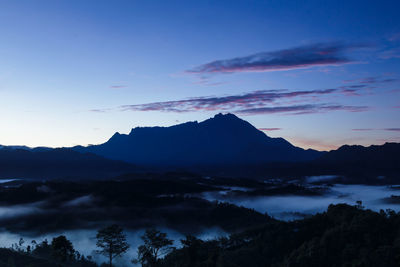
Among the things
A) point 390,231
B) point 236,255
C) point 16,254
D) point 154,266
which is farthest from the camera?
point 16,254

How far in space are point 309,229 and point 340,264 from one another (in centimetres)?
3195

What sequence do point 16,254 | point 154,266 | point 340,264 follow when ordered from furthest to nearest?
point 16,254, point 154,266, point 340,264

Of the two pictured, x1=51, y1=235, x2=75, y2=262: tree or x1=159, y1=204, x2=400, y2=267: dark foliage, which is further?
x1=51, y1=235, x2=75, y2=262: tree

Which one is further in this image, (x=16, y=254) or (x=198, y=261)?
(x=16, y=254)

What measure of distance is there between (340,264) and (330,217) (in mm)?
34443

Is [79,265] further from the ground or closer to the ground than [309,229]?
closer to the ground

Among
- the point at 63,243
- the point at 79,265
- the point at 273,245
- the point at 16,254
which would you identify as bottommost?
the point at 79,265

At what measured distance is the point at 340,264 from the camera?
2889 inches

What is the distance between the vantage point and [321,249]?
7812 cm

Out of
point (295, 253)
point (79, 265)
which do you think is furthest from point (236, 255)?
point (79, 265)

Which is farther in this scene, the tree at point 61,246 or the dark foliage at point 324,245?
the tree at point 61,246

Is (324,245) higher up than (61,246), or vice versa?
(324,245)

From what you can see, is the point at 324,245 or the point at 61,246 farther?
the point at 61,246

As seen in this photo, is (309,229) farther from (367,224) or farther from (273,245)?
(367,224)
